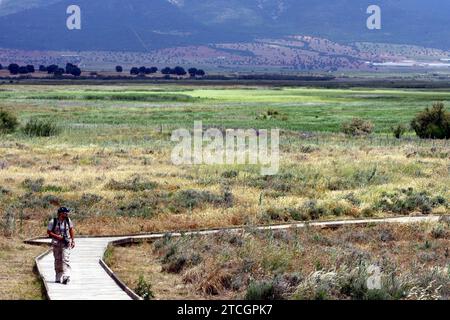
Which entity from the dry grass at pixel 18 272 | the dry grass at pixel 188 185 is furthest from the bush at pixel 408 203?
the dry grass at pixel 18 272

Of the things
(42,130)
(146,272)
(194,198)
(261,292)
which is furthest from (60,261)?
(42,130)

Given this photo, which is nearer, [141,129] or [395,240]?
[395,240]

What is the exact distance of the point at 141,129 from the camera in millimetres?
69688

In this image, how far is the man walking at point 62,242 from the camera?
17625 mm

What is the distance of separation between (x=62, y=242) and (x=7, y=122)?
51696mm

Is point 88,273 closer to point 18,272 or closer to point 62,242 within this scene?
point 62,242

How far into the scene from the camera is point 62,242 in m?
17.9

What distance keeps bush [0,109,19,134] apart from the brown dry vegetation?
44.9 meters

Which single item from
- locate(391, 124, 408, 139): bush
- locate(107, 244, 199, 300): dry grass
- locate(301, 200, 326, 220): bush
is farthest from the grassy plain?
locate(107, 244, 199, 300): dry grass

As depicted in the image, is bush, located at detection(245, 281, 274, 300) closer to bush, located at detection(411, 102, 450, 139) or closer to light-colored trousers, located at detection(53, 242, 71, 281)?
light-colored trousers, located at detection(53, 242, 71, 281)

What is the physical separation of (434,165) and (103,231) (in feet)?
78.4
